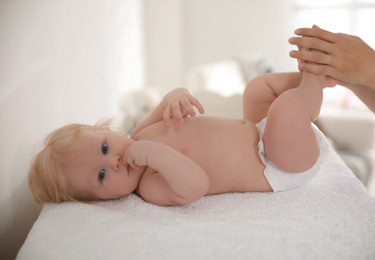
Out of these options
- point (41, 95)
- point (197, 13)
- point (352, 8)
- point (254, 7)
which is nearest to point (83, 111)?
point (41, 95)

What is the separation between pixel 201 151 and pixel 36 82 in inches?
19.3

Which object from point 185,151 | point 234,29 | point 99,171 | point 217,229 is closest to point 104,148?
point 99,171

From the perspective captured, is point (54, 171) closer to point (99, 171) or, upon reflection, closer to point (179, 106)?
point (99, 171)

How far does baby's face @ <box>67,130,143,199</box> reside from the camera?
95 cm

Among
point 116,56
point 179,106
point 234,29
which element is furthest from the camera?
point 234,29

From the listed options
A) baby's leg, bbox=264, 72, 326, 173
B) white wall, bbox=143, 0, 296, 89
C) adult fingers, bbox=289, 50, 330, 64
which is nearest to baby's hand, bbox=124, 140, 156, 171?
baby's leg, bbox=264, 72, 326, 173

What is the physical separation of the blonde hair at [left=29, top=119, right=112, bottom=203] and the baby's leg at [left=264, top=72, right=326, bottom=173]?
489mm

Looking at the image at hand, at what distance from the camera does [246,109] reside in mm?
1180

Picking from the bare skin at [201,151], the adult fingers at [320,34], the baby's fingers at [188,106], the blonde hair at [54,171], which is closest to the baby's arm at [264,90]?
the bare skin at [201,151]

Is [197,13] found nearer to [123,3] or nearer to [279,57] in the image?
[279,57]

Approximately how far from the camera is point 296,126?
90 centimetres

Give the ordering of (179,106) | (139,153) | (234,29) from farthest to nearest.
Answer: (234,29) < (179,106) < (139,153)

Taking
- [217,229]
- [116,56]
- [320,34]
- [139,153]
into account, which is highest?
[320,34]

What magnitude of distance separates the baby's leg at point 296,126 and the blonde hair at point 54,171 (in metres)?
0.49
